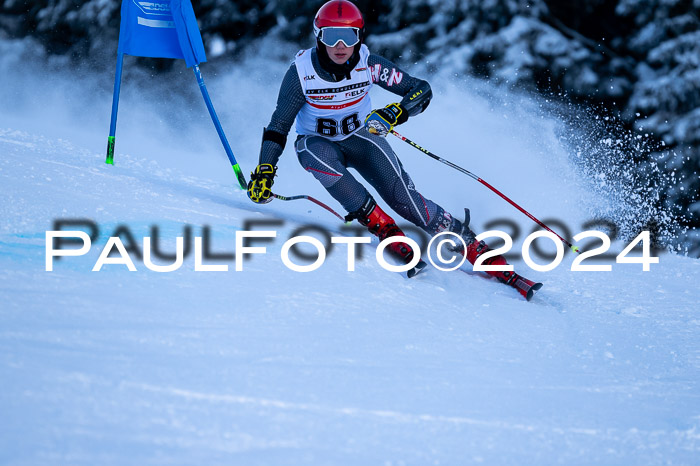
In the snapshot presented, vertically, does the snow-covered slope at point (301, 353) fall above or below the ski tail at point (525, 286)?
below

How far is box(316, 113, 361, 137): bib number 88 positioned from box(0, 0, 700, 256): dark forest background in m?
4.25

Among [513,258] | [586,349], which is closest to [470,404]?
[586,349]

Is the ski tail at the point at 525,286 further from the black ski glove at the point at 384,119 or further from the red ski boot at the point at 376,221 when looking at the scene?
the black ski glove at the point at 384,119

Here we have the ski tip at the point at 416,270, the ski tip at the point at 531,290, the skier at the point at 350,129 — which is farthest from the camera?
the skier at the point at 350,129

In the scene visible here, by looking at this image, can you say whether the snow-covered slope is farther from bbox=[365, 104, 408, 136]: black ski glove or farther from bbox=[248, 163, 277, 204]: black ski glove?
bbox=[365, 104, 408, 136]: black ski glove

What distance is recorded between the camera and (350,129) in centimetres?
396

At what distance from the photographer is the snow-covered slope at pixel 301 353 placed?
1.87 m

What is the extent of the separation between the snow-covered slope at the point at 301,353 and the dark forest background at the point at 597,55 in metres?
3.26

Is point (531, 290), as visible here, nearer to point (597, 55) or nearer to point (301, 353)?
point (301, 353)

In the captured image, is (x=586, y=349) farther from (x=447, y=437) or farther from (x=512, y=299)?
(x=447, y=437)

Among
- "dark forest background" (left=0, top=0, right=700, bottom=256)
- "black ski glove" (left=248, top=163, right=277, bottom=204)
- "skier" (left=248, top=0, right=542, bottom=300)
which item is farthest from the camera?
"dark forest background" (left=0, top=0, right=700, bottom=256)

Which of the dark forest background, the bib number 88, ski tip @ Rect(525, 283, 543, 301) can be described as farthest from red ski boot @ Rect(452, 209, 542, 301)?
the dark forest background

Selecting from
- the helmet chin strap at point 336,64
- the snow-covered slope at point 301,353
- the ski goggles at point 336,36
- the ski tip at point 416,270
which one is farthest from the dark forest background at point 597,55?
the ski tip at point 416,270

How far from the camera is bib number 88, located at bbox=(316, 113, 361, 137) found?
12.9 ft
